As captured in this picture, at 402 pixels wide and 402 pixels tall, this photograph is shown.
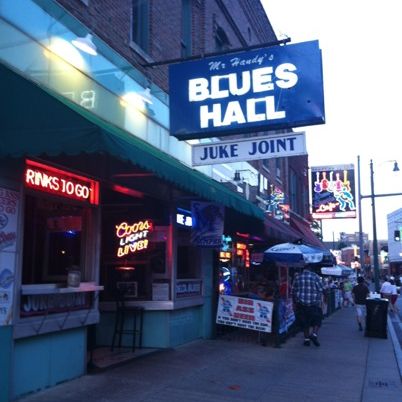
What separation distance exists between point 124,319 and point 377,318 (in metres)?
7.26

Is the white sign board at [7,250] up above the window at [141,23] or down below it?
below

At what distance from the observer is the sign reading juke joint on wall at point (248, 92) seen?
28.9 feet

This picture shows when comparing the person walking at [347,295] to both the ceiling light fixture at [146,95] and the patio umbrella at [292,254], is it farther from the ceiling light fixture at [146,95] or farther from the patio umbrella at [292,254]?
the ceiling light fixture at [146,95]

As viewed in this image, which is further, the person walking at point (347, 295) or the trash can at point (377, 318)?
the person walking at point (347, 295)

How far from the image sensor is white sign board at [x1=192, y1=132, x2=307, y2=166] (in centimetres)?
895

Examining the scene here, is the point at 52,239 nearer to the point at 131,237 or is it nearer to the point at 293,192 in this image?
the point at 131,237

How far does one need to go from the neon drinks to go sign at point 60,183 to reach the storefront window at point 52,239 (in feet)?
0.74

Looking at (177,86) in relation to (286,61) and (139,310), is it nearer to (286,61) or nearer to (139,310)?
(286,61)

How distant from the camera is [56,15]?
791cm

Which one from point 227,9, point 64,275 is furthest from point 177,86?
point 227,9

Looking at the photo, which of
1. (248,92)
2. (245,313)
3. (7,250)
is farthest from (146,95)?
(7,250)

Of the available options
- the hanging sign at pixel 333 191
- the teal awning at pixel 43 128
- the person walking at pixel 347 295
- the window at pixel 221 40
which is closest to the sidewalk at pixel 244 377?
the teal awning at pixel 43 128

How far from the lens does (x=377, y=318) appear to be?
47.0ft

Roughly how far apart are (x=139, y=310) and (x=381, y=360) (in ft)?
15.8
